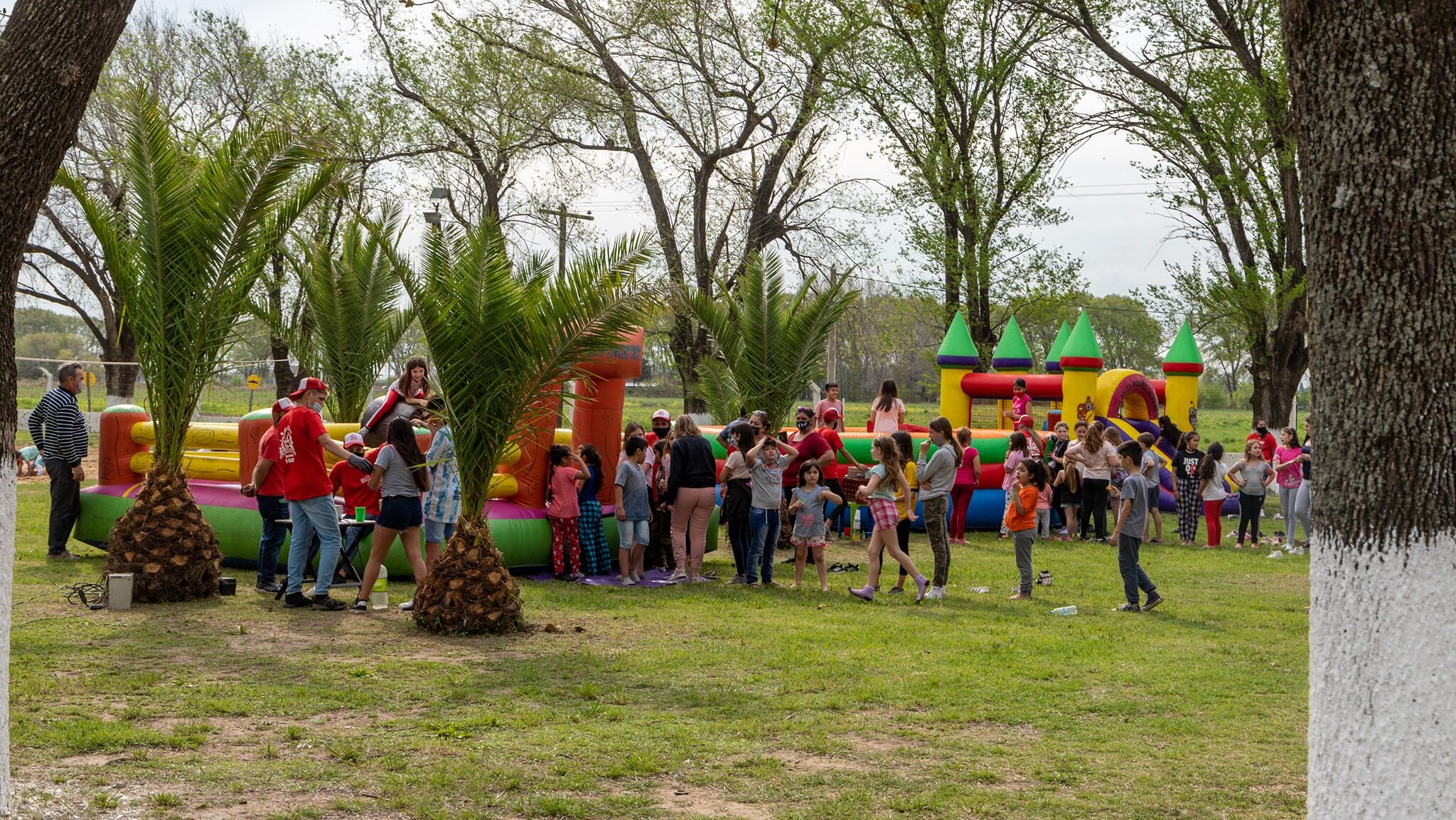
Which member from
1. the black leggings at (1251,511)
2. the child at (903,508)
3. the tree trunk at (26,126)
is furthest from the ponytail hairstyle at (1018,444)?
Answer: the tree trunk at (26,126)

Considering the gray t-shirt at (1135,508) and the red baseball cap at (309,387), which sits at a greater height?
the red baseball cap at (309,387)

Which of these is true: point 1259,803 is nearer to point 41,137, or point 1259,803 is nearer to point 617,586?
point 41,137

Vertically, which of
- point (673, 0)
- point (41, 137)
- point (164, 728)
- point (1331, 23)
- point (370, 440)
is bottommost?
point (164, 728)

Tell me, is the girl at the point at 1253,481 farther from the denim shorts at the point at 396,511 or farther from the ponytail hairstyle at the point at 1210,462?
the denim shorts at the point at 396,511

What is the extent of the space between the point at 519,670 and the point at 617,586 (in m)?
3.92

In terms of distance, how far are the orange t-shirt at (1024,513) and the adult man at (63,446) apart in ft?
28.6

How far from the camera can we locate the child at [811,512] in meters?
11.3

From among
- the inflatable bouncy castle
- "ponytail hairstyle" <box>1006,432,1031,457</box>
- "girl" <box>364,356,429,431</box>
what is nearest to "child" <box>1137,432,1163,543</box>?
"ponytail hairstyle" <box>1006,432,1031,457</box>

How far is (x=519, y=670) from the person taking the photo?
25.7ft

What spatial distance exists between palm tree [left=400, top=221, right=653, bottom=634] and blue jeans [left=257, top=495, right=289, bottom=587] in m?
Answer: 2.14

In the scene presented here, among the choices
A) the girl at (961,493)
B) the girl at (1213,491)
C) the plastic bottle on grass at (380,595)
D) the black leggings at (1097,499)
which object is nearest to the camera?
the plastic bottle on grass at (380,595)

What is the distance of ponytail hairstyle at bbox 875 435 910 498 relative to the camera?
418 inches

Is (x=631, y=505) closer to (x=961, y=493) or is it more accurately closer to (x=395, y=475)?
(x=395, y=475)

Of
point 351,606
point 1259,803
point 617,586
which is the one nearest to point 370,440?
point 351,606
